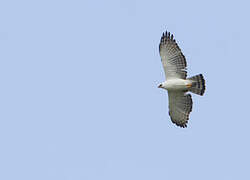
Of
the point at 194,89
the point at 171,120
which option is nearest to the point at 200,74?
the point at 194,89

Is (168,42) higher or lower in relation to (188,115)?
higher

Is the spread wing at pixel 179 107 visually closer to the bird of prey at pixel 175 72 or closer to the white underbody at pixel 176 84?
the bird of prey at pixel 175 72

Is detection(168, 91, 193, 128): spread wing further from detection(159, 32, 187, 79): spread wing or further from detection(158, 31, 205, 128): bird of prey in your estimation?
detection(159, 32, 187, 79): spread wing

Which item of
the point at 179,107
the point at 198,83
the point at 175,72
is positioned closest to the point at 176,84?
the point at 175,72

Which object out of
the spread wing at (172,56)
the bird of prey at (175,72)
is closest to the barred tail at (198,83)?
the bird of prey at (175,72)

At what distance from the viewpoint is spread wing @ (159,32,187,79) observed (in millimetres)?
24266

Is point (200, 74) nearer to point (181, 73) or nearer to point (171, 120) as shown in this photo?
point (181, 73)

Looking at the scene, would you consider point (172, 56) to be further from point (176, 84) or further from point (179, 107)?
point (179, 107)

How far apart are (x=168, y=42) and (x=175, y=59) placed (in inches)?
26.4

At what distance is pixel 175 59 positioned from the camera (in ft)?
79.8

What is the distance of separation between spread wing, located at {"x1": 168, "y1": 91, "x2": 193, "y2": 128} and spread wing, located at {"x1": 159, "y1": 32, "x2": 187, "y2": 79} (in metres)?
0.93

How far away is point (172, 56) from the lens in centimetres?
2430

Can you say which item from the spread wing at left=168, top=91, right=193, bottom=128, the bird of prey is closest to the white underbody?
the bird of prey

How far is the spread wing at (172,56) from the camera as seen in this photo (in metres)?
24.3
